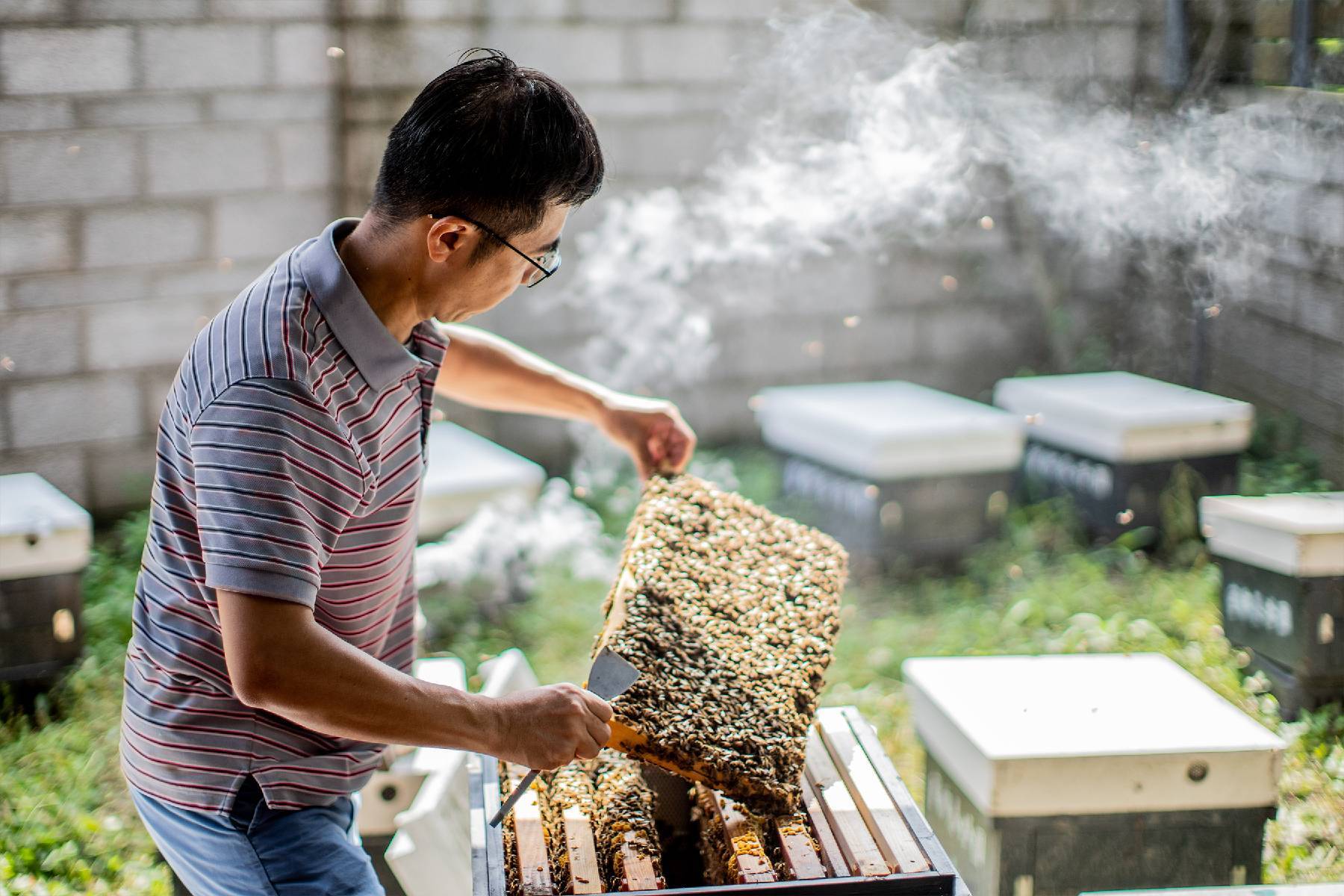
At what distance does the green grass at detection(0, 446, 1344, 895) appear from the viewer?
9.96 ft

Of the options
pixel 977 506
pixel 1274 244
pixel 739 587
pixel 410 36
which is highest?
pixel 410 36

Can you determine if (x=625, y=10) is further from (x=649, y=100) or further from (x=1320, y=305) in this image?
(x=1320, y=305)

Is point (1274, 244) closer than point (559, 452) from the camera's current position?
Yes

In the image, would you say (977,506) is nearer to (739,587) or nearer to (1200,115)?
(1200,115)

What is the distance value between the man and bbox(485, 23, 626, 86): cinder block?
3.36m

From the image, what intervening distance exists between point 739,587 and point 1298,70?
250cm

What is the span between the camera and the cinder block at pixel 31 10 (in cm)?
393

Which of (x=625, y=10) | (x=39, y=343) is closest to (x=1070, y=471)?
(x=625, y=10)

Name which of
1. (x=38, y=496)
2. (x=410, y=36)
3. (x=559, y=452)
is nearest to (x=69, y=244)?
(x=38, y=496)

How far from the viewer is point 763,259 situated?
547 cm

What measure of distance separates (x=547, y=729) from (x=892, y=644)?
2756 millimetres

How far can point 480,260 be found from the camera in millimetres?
1736

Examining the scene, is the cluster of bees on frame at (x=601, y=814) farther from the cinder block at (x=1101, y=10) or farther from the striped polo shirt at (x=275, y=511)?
the cinder block at (x=1101, y=10)

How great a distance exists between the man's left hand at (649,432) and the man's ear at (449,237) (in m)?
0.77
